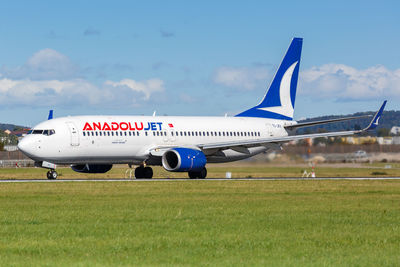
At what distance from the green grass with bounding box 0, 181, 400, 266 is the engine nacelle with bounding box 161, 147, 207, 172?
12846mm

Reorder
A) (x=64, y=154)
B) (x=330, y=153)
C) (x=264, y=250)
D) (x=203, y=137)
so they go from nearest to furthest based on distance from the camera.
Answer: (x=264, y=250), (x=64, y=154), (x=203, y=137), (x=330, y=153)

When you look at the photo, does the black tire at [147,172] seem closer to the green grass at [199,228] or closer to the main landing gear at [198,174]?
the main landing gear at [198,174]

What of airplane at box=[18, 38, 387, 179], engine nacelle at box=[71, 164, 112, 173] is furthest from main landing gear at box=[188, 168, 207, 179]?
engine nacelle at box=[71, 164, 112, 173]

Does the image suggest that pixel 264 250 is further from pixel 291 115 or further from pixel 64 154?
pixel 291 115

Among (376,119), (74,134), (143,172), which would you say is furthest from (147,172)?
(376,119)

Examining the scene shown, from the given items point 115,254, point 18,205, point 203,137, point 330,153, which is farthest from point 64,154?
point 115,254

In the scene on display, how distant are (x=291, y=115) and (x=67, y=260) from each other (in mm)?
46255

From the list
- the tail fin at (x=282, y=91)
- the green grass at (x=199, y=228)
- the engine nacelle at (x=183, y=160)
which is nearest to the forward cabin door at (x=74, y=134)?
the engine nacelle at (x=183, y=160)

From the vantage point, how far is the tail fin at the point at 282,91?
190ft

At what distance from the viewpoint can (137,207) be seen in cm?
2561

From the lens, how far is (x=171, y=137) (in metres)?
50.7

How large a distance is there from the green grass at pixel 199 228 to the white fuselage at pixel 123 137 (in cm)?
1153

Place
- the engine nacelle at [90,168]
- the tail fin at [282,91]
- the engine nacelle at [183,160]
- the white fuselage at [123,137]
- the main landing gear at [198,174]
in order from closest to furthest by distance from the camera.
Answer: the white fuselage at [123,137]
the engine nacelle at [183,160]
the main landing gear at [198,174]
the engine nacelle at [90,168]
the tail fin at [282,91]

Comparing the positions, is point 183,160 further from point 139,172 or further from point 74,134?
point 74,134
